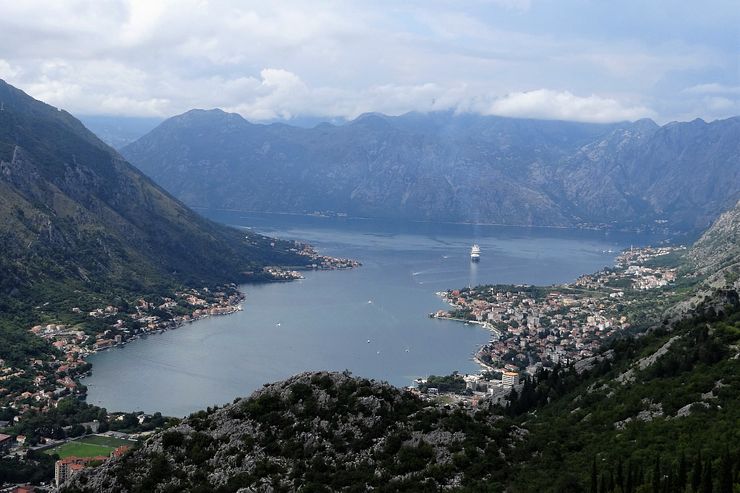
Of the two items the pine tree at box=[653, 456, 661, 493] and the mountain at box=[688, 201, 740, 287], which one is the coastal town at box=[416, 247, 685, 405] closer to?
the mountain at box=[688, 201, 740, 287]

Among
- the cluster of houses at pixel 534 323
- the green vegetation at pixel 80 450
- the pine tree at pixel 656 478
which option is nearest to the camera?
the pine tree at pixel 656 478

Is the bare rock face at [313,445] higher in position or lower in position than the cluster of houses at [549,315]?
higher

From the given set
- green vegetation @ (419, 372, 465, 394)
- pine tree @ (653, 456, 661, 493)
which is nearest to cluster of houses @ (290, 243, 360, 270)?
green vegetation @ (419, 372, 465, 394)

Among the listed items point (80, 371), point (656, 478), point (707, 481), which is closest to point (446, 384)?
point (80, 371)

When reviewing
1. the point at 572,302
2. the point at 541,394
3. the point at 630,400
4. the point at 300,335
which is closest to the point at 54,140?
the point at 300,335

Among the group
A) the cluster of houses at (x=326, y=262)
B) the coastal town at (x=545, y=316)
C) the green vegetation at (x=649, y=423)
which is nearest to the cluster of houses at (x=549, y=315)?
the coastal town at (x=545, y=316)

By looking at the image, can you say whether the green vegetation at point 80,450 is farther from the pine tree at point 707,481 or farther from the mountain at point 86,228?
the mountain at point 86,228
